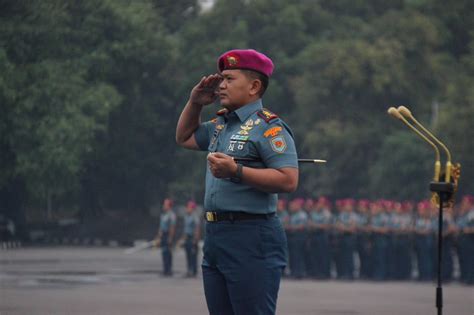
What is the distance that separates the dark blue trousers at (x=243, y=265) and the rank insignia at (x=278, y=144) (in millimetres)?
342

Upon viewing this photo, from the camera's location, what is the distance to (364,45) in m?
37.6

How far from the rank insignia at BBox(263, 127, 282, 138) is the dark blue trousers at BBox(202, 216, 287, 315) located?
0.40 meters

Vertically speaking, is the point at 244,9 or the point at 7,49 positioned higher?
the point at 244,9

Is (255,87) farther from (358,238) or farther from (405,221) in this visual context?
(358,238)

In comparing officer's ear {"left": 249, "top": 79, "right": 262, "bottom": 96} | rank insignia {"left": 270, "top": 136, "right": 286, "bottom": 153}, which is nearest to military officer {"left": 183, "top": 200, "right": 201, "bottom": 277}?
officer's ear {"left": 249, "top": 79, "right": 262, "bottom": 96}

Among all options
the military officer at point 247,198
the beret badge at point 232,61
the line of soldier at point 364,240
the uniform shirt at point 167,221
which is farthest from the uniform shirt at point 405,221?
the beret badge at point 232,61

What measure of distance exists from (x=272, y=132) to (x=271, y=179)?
0.29 metres

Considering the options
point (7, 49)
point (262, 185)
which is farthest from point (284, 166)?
point (7, 49)

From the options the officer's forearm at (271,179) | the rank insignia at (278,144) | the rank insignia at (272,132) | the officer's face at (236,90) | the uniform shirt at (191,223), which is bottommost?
the uniform shirt at (191,223)

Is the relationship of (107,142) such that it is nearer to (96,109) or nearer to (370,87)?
(96,109)

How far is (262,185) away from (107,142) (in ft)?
57.5

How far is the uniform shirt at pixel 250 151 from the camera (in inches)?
220

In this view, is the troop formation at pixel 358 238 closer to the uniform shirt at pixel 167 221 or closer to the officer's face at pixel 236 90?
the uniform shirt at pixel 167 221

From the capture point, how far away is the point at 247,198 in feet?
18.3
